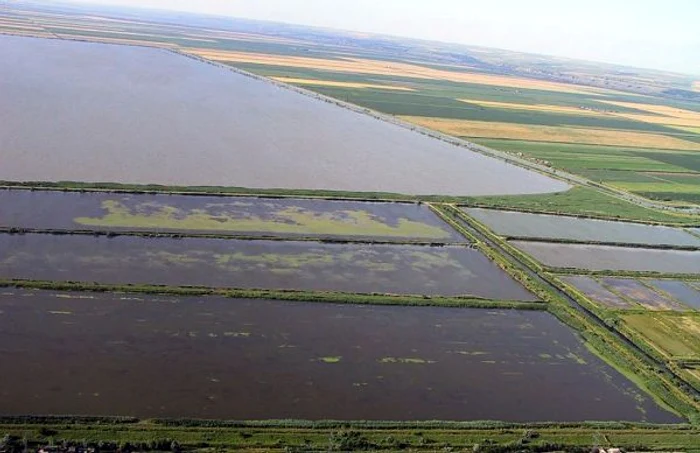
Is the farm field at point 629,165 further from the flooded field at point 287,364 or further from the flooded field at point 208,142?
the flooded field at point 287,364

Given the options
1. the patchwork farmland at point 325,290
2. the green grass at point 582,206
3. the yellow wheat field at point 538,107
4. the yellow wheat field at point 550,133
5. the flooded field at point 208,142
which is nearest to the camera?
the patchwork farmland at point 325,290

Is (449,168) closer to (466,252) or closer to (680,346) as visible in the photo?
(466,252)

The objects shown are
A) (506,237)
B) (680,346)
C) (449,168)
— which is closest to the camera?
(680,346)

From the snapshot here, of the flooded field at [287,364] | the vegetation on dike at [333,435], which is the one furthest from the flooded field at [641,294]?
the vegetation on dike at [333,435]

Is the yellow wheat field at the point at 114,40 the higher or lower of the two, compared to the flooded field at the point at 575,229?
higher

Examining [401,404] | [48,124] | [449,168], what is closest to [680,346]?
[401,404]

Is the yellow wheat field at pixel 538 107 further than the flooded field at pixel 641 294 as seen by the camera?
Yes

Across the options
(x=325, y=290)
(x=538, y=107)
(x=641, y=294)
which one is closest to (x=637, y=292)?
(x=641, y=294)
